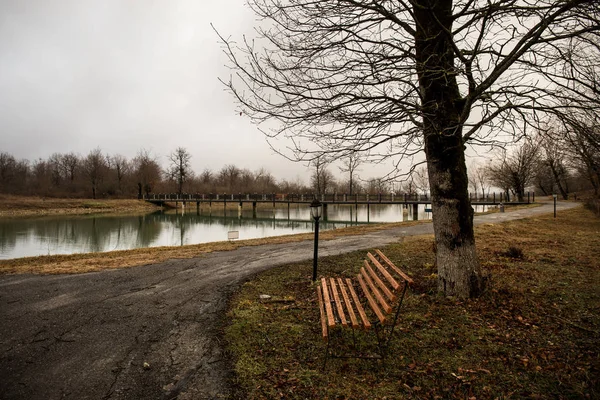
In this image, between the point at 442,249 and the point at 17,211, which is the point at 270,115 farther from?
the point at 17,211

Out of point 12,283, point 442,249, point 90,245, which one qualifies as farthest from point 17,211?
point 442,249

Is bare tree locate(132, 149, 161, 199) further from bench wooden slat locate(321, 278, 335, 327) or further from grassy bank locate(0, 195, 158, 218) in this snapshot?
bench wooden slat locate(321, 278, 335, 327)

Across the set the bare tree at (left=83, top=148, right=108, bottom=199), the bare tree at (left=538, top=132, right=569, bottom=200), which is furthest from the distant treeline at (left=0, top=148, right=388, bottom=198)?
the bare tree at (left=538, top=132, right=569, bottom=200)

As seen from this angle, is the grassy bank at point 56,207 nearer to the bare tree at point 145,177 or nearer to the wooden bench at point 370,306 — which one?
the bare tree at point 145,177

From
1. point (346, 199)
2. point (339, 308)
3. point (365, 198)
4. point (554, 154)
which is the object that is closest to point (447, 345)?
point (339, 308)

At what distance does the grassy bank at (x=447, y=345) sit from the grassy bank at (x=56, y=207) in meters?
52.2

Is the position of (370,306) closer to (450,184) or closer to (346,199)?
(450,184)

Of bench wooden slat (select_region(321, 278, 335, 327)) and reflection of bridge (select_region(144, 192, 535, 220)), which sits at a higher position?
reflection of bridge (select_region(144, 192, 535, 220))

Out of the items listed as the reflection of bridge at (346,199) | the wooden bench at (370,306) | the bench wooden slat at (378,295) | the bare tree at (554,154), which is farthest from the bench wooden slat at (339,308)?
the reflection of bridge at (346,199)

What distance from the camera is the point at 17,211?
43.5 m

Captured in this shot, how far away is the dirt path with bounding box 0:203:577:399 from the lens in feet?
10.2

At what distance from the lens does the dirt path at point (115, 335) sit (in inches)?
123

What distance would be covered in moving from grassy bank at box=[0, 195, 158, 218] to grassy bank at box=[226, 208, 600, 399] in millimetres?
52191

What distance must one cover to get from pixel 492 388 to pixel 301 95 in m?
4.09
